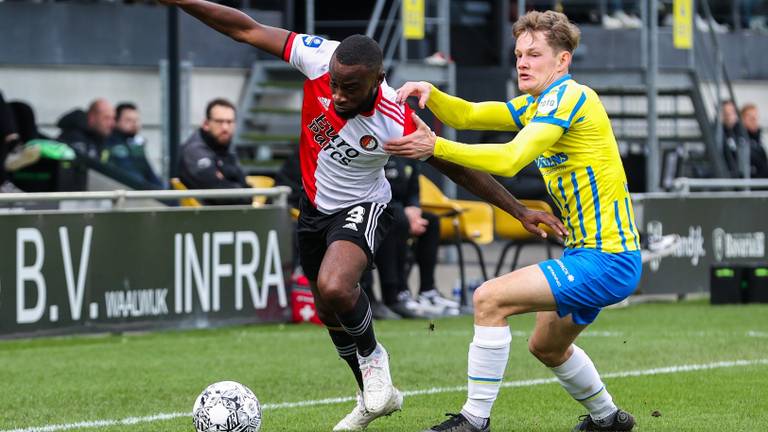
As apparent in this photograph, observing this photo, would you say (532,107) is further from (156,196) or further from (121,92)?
(121,92)

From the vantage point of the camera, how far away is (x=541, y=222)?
7.26 metres

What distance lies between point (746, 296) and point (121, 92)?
803 cm

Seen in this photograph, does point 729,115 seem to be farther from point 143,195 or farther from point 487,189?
point 487,189

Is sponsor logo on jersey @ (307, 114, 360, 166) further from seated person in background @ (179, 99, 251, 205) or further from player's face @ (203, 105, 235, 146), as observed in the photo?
player's face @ (203, 105, 235, 146)

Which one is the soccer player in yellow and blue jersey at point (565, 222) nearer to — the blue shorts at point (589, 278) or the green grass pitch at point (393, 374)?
the blue shorts at point (589, 278)

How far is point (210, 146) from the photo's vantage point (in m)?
14.3

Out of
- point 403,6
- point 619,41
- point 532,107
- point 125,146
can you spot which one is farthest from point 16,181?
point 619,41

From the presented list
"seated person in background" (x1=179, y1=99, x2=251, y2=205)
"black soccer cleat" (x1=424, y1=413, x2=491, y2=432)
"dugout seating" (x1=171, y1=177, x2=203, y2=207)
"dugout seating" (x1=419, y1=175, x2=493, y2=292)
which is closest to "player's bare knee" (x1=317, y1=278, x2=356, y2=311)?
"black soccer cleat" (x1=424, y1=413, x2=491, y2=432)

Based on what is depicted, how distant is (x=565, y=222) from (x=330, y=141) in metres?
1.28

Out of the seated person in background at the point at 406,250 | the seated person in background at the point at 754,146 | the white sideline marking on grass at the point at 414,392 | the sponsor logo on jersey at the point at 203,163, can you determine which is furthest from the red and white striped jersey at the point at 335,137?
the seated person in background at the point at 754,146

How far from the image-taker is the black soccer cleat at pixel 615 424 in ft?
24.7

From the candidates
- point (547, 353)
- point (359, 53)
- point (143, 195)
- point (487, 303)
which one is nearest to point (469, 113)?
point (359, 53)

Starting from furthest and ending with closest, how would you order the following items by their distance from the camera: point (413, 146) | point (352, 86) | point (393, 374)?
point (393, 374) < point (352, 86) < point (413, 146)

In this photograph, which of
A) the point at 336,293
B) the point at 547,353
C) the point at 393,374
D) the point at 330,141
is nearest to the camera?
the point at 547,353
